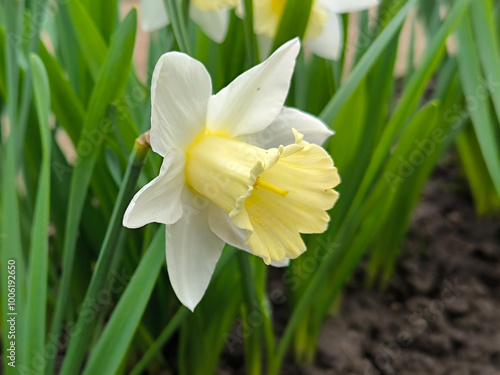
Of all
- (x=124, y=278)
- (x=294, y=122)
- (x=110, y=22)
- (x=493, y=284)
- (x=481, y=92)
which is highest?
(x=110, y=22)

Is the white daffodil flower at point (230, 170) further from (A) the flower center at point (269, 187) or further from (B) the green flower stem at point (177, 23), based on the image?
(B) the green flower stem at point (177, 23)

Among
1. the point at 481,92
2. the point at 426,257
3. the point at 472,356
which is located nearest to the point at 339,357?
the point at 472,356

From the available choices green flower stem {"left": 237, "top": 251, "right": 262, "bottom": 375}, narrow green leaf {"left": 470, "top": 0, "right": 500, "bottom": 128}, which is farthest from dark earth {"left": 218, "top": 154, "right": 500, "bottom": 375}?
narrow green leaf {"left": 470, "top": 0, "right": 500, "bottom": 128}

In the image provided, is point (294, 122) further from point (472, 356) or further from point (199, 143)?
point (472, 356)

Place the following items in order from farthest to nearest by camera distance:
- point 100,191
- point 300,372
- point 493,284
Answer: point 493,284 < point 300,372 < point 100,191

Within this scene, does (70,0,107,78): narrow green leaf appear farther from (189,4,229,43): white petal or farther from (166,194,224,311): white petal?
(166,194,224,311): white petal

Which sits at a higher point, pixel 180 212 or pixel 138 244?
pixel 180 212

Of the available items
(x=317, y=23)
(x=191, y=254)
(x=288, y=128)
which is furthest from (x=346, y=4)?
(x=191, y=254)
